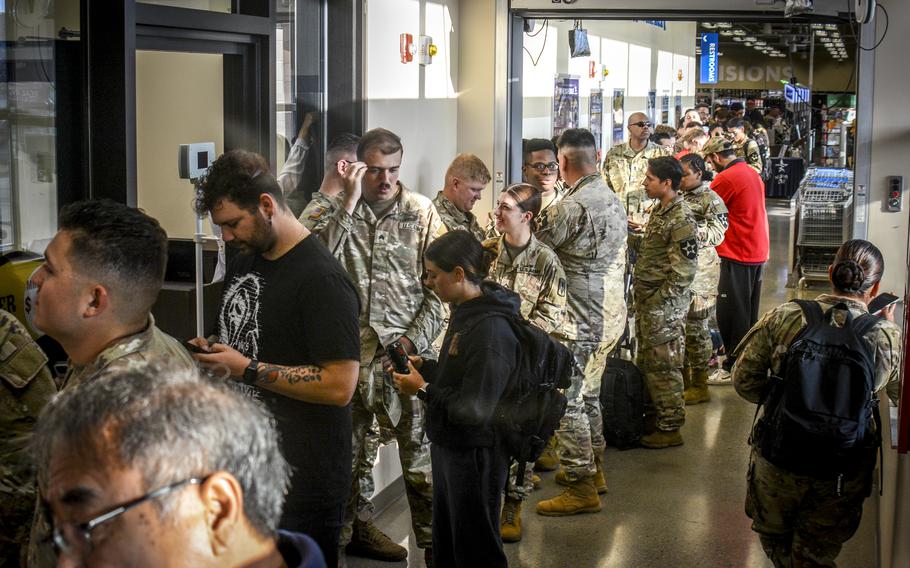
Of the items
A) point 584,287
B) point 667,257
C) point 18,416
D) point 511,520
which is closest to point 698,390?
point 667,257

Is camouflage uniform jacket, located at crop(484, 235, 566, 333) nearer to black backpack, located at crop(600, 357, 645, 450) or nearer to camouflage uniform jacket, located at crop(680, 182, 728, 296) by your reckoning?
black backpack, located at crop(600, 357, 645, 450)

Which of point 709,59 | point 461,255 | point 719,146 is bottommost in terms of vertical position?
point 461,255

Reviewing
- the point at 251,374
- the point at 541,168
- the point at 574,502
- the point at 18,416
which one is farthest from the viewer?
the point at 541,168

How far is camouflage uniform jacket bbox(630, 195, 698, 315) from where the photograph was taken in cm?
671

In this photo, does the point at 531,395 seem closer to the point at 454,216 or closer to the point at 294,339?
the point at 294,339

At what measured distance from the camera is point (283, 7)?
5340mm

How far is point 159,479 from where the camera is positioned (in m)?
1.35

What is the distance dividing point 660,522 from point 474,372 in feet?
7.83

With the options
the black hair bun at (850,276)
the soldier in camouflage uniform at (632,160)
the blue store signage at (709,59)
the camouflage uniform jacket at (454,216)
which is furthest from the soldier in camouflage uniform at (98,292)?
the blue store signage at (709,59)

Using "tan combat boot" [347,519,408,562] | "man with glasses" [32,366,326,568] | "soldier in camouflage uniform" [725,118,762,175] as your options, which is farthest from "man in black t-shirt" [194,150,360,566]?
"soldier in camouflage uniform" [725,118,762,175]

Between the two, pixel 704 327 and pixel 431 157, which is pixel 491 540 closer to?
pixel 431 157

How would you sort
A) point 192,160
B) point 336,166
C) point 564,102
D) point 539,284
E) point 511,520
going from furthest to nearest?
point 564,102 → point 511,520 → point 539,284 → point 336,166 → point 192,160

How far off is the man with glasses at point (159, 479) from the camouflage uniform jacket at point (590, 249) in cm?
438

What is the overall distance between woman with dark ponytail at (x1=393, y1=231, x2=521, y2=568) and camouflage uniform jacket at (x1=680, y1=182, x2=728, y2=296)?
408 centimetres
